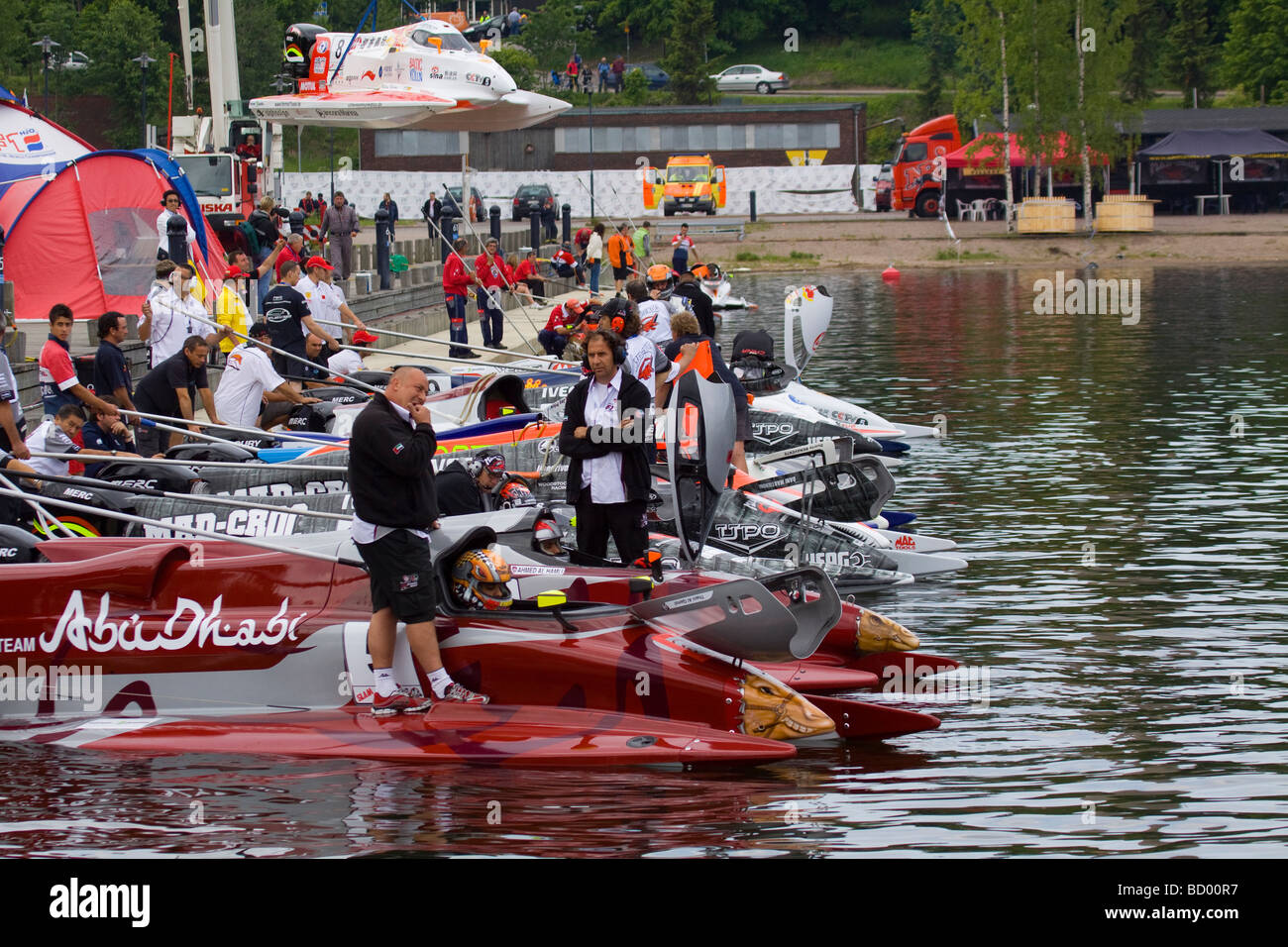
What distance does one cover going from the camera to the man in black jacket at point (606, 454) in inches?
379

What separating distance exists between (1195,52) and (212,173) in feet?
187

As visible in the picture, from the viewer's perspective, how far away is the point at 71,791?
25.3 feet

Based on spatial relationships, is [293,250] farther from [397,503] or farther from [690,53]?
[690,53]

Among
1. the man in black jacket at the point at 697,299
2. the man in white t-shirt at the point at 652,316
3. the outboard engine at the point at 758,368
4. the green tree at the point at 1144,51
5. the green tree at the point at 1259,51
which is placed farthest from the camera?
the green tree at the point at 1144,51

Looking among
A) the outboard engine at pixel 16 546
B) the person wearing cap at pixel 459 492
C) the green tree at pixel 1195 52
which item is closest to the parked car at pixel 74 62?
the green tree at pixel 1195 52

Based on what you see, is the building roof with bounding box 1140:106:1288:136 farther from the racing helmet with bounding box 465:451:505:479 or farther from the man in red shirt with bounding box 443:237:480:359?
the racing helmet with bounding box 465:451:505:479

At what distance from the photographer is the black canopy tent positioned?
54.6m

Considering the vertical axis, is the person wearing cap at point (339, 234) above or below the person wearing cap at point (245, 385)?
above

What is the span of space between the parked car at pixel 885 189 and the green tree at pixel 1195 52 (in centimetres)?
2082

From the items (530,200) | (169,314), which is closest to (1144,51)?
(530,200)

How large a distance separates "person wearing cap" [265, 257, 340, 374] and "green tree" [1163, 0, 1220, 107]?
216 ft

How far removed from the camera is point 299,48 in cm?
2581

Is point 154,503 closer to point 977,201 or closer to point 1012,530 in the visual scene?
point 1012,530

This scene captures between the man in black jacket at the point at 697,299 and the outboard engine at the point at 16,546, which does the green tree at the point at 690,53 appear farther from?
the outboard engine at the point at 16,546
